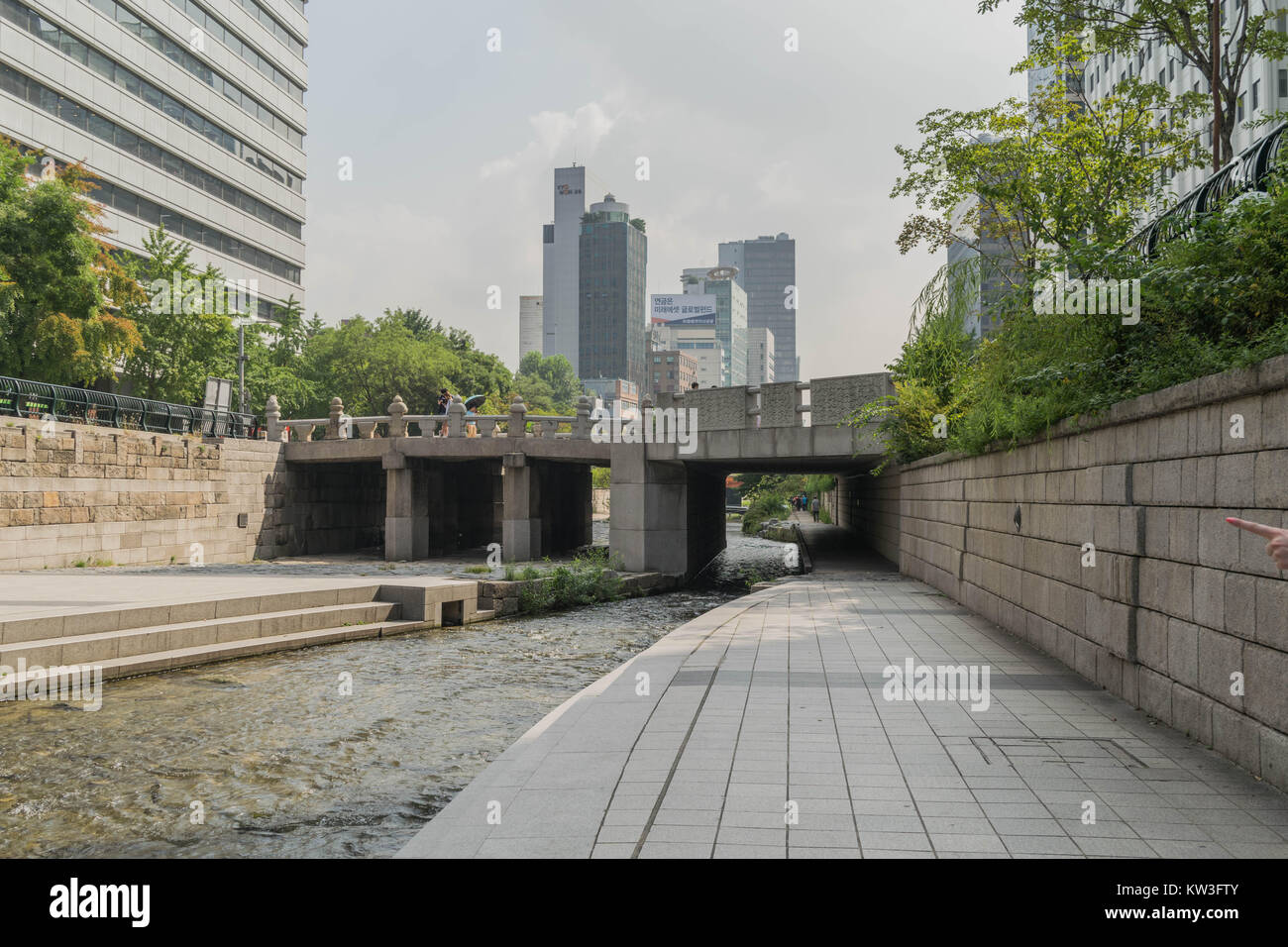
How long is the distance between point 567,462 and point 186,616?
17.8m

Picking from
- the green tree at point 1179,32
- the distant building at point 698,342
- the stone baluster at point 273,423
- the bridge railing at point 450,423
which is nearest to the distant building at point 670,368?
the distant building at point 698,342

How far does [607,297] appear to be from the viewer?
589 feet

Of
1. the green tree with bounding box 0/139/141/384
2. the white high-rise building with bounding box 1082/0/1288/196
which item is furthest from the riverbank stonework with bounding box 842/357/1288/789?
the green tree with bounding box 0/139/141/384

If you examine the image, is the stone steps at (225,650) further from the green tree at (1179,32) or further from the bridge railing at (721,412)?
the green tree at (1179,32)

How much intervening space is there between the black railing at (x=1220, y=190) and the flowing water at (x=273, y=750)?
726 centimetres

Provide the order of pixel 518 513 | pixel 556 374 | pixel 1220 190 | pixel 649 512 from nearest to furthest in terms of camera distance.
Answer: pixel 1220 190 < pixel 649 512 < pixel 518 513 < pixel 556 374

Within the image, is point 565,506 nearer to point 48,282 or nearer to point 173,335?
point 173,335

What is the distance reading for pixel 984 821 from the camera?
162 inches

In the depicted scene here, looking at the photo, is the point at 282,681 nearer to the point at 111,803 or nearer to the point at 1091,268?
the point at 111,803

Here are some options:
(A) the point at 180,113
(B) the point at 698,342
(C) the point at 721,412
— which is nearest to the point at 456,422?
(C) the point at 721,412

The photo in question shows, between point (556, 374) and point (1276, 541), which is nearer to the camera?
point (1276, 541)

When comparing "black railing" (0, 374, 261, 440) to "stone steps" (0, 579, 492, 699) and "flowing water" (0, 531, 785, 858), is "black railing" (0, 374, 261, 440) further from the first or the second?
"flowing water" (0, 531, 785, 858)

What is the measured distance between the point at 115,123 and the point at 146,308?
1838 cm

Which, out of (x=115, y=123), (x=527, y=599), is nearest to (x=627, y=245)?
(x=115, y=123)
